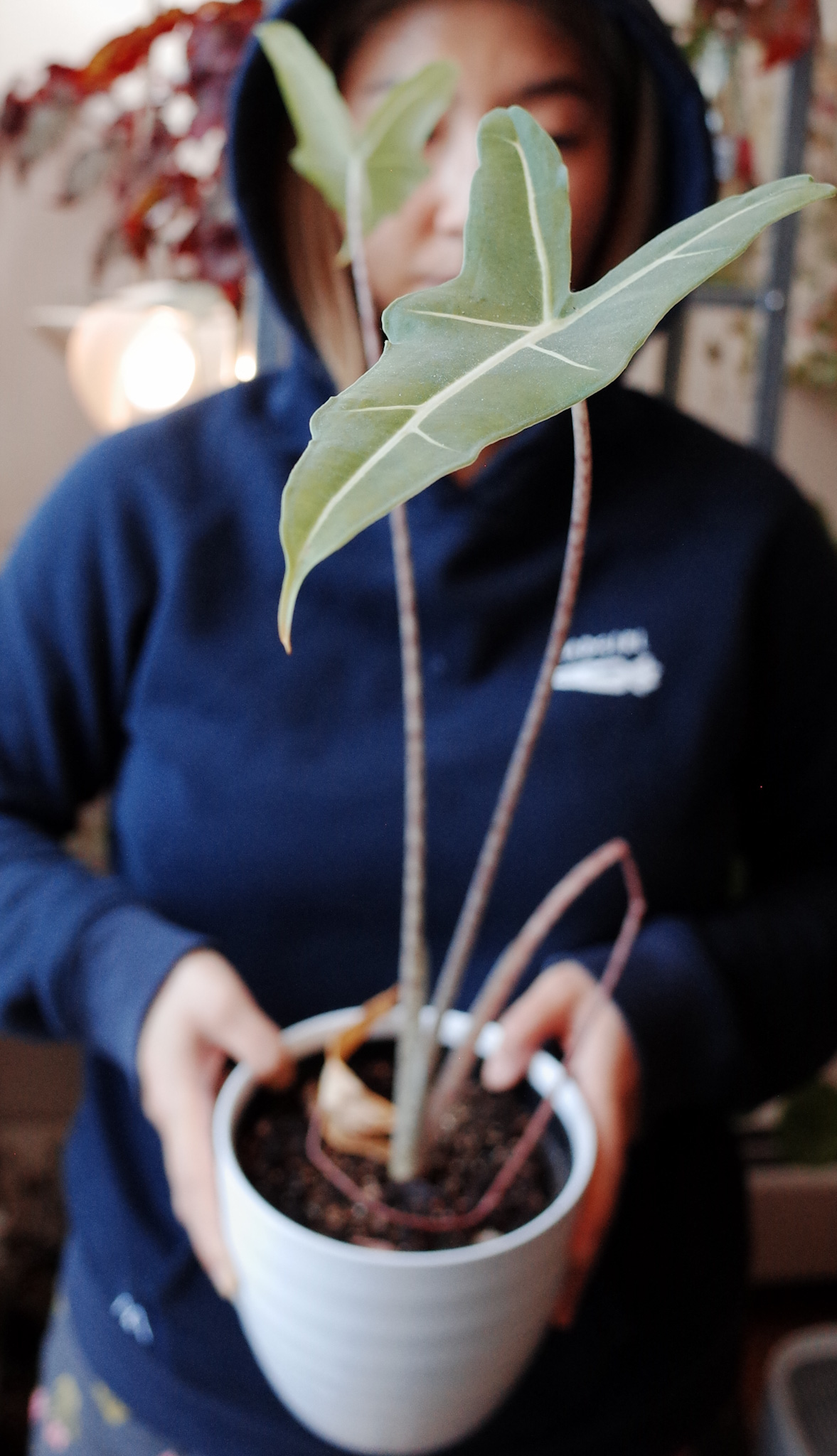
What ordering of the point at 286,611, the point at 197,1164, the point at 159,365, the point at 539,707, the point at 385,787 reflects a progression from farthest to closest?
1. the point at 159,365
2. the point at 385,787
3. the point at 197,1164
4. the point at 539,707
5. the point at 286,611

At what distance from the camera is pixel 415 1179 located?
1.16 feet

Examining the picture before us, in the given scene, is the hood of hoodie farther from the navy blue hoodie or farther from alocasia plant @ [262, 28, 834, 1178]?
alocasia plant @ [262, 28, 834, 1178]

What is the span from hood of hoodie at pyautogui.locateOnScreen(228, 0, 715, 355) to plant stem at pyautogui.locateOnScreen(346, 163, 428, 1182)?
128 millimetres

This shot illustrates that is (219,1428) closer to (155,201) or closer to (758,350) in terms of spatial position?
(758,350)

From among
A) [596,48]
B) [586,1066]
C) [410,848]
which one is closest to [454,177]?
[596,48]

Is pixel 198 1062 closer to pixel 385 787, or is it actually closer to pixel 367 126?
pixel 385 787

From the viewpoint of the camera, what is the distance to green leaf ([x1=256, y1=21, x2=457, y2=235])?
1.07 ft

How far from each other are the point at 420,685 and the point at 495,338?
0.19 m

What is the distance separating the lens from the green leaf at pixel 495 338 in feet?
0.37

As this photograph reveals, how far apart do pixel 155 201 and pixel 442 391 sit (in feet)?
3.10

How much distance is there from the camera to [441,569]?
1.68 feet

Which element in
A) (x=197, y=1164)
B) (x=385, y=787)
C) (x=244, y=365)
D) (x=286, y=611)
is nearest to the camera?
(x=286, y=611)

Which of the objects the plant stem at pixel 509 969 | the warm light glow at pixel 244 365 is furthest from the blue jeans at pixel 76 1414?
the warm light glow at pixel 244 365

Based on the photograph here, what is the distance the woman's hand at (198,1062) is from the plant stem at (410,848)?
0.05 m
